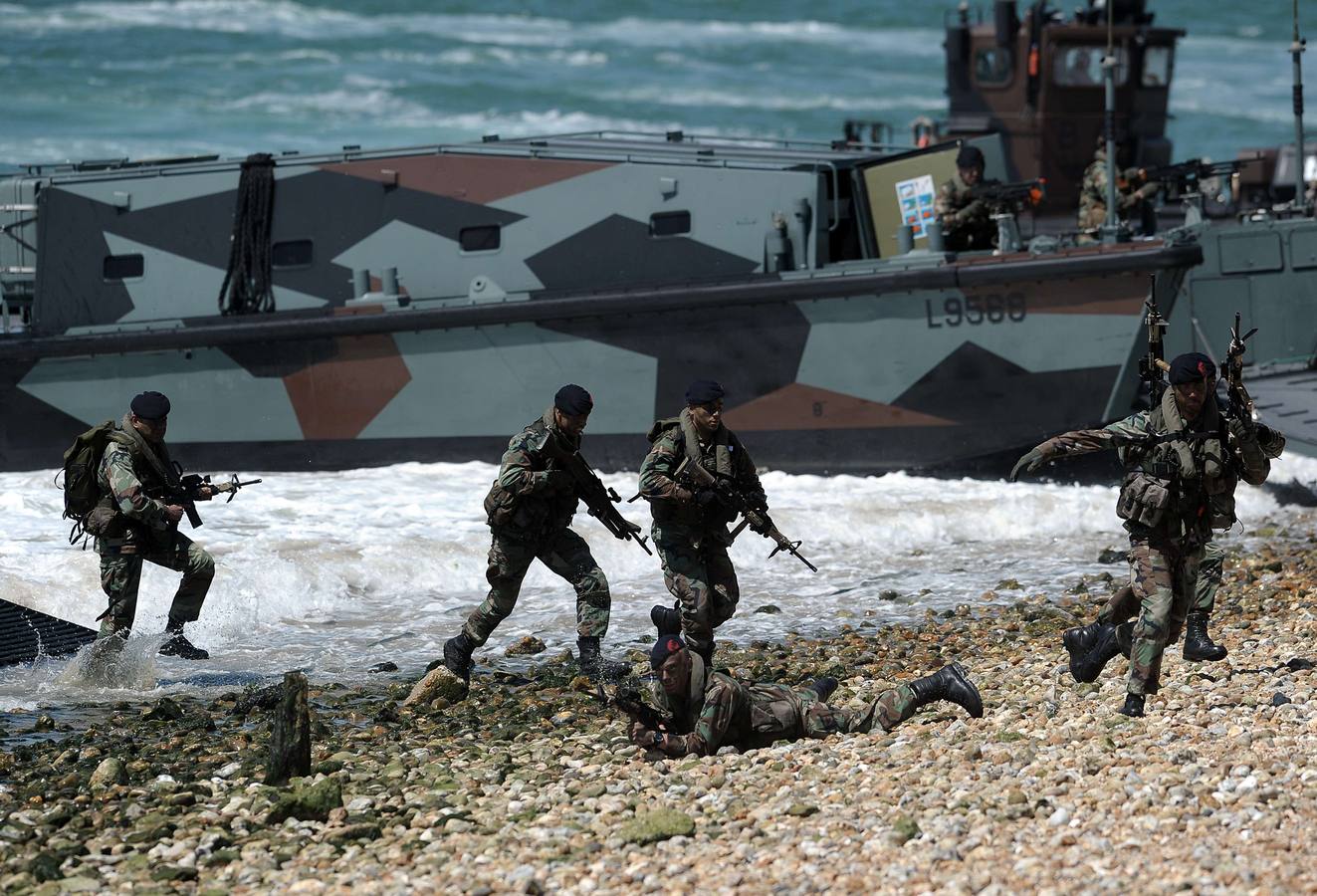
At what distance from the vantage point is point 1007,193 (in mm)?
14547

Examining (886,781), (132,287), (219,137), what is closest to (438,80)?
(219,137)

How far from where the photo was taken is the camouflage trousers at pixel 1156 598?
8.20m

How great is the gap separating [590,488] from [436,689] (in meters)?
1.37

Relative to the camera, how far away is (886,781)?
7.38m

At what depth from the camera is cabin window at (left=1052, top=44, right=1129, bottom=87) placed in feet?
69.1

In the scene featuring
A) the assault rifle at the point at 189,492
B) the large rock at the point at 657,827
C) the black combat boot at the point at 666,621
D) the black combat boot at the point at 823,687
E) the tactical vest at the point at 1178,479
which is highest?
the tactical vest at the point at 1178,479

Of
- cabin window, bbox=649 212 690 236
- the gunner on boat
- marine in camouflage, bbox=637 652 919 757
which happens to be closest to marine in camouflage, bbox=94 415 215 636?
marine in camouflage, bbox=637 652 919 757

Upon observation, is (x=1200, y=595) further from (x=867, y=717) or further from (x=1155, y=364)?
(x=867, y=717)

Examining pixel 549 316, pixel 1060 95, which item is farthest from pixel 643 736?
pixel 1060 95

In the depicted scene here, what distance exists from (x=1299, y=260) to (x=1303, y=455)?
5.31 feet

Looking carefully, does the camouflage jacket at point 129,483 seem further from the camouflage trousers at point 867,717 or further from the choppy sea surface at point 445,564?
the camouflage trousers at point 867,717

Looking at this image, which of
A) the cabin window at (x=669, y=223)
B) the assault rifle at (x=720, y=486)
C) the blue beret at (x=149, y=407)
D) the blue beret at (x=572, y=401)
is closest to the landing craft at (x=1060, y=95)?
the cabin window at (x=669, y=223)

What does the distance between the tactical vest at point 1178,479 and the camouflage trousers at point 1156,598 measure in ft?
0.32

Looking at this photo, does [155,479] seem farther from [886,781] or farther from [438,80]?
[438,80]
